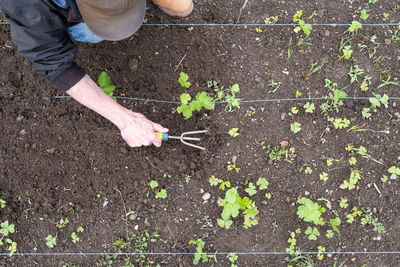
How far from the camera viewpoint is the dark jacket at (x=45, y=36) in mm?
1452

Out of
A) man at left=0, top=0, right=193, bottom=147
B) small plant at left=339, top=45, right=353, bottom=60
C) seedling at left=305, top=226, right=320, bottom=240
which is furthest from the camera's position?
small plant at left=339, top=45, right=353, bottom=60

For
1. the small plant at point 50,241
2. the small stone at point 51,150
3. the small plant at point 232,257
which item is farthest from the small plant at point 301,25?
the small plant at point 50,241

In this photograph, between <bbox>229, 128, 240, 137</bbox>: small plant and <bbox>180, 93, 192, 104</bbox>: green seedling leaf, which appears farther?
<bbox>229, 128, 240, 137</bbox>: small plant

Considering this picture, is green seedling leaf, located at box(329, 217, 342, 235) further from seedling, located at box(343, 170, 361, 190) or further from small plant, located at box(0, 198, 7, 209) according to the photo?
small plant, located at box(0, 198, 7, 209)

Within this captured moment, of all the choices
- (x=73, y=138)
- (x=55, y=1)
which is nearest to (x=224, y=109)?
(x=73, y=138)

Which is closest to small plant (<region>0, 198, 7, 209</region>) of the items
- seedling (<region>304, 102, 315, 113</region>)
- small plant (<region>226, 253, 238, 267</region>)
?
small plant (<region>226, 253, 238, 267</region>)

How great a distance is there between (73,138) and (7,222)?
2.53ft

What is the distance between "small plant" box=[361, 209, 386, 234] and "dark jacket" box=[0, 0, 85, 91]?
7.24ft

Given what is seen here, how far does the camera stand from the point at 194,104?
212 centimetres

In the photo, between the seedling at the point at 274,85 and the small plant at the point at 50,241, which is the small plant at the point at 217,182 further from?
the small plant at the point at 50,241

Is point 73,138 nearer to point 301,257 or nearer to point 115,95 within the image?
point 115,95

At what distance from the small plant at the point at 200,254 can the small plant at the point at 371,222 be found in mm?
1160

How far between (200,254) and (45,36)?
172 cm

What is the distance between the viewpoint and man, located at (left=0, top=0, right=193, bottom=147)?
145cm
